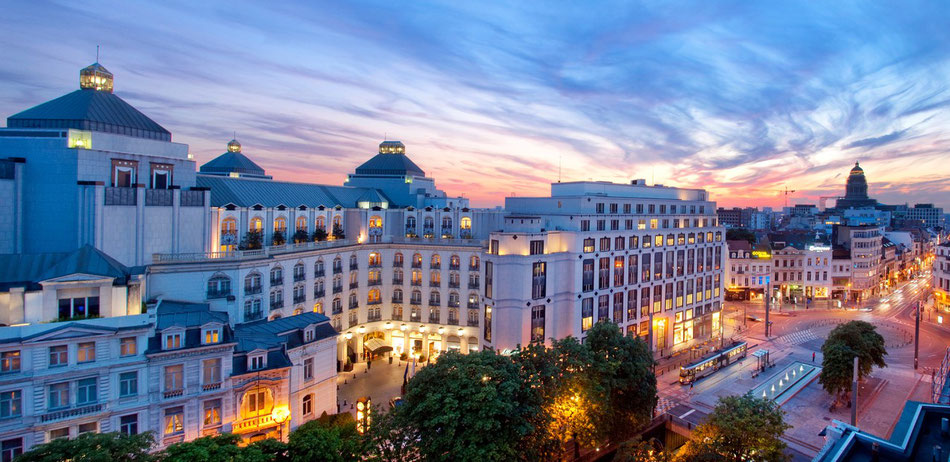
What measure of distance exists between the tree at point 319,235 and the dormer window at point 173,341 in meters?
31.2

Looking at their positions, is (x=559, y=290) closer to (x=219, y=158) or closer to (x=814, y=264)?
(x=219, y=158)

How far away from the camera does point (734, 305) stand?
11388cm

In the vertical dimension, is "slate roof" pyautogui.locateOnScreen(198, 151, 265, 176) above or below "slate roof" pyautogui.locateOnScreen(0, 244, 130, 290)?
above

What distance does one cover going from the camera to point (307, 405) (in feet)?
164

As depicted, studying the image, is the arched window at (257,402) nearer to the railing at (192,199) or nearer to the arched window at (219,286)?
the arched window at (219,286)

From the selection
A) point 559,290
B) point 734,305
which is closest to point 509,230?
point 559,290

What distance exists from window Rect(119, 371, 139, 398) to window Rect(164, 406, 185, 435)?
3.09m

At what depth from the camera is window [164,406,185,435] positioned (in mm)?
41625

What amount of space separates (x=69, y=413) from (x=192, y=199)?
26093 millimetres

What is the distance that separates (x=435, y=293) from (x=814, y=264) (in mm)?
97827

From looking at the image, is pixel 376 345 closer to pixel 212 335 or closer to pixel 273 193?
pixel 273 193

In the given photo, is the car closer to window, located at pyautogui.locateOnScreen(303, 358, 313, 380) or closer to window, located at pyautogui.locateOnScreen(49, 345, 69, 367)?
window, located at pyautogui.locateOnScreen(303, 358, 313, 380)

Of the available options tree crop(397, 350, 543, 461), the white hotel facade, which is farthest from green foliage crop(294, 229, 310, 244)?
tree crop(397, 350, 543, 461)

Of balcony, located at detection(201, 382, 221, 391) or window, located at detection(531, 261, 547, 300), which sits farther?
window, located at detection(531, 261, 547, 300)
